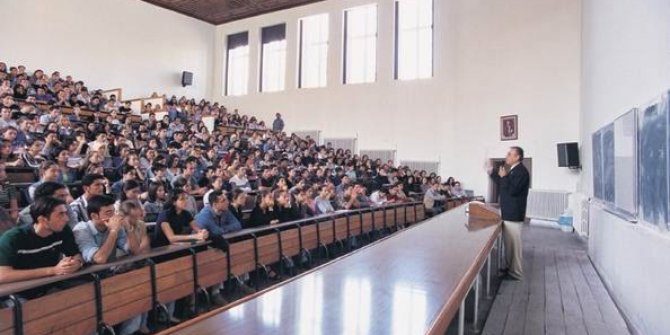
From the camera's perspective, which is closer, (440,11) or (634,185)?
(634,185)

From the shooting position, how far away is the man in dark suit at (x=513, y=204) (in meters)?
3.89

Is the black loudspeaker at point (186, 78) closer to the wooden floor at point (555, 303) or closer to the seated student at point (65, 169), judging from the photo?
the seated student at point (65, 169)

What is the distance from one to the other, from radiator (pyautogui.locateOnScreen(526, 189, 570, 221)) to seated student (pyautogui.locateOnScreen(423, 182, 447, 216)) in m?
2.49

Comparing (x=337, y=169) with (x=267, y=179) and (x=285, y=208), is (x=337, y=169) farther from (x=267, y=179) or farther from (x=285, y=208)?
(x=285, y=208)

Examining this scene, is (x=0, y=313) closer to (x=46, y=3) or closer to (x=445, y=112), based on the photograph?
(x=445, y=112)

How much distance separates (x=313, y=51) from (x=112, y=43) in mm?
5963

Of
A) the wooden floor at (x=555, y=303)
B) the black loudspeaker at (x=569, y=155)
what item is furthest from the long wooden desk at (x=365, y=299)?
the black loudspeaker at (x=569, y=155)

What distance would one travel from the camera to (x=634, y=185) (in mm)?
3045

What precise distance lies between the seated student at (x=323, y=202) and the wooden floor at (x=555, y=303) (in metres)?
2.50

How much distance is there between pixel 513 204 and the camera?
393cm

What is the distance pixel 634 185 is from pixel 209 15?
1400 cm

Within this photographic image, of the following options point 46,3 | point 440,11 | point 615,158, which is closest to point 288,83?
point 440,11

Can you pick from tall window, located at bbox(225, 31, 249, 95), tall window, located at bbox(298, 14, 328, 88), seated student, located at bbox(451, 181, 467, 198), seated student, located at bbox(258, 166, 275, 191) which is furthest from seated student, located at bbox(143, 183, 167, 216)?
tall window, located at bbox(225, 31, 249, 95)

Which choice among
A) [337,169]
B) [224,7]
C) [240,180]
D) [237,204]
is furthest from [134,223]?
[224,7]
